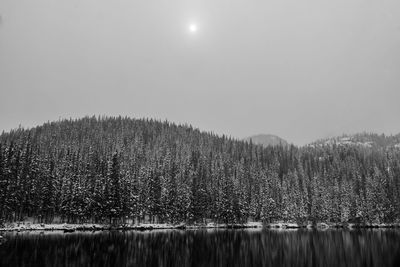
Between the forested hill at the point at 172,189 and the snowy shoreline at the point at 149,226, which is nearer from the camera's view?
the snowy shoreline at the point at 149,226

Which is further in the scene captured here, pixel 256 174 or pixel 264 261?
pixel 256 174

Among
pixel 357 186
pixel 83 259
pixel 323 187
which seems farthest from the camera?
pixel 357 186

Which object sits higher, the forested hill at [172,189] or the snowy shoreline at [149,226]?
the forested hill at [172,189]

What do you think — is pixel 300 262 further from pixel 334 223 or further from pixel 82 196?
pixel 334 223

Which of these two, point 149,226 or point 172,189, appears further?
point 172,189

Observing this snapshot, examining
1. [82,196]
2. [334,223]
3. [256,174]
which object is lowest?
[334,223]

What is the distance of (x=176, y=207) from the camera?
11069 centimetres

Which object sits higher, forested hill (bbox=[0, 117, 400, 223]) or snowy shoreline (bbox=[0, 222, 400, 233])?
forested hill (bbox=[0, 117, 400, 223])

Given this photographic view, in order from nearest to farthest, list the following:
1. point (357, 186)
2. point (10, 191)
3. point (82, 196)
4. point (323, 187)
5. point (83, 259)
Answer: point (83, 259)
point (10, 191)
point (82, 196)
point (323, 187)
point (357, 186)

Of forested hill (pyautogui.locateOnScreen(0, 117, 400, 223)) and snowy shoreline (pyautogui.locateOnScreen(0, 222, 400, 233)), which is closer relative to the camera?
snowy shoreline (pyautogui.locateOnScreen(0, 222, 400, 233))

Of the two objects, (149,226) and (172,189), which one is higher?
(172,189)

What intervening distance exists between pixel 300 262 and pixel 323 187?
384 feet

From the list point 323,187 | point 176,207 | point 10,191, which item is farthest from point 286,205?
point 10,191

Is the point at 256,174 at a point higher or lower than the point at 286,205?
higher
